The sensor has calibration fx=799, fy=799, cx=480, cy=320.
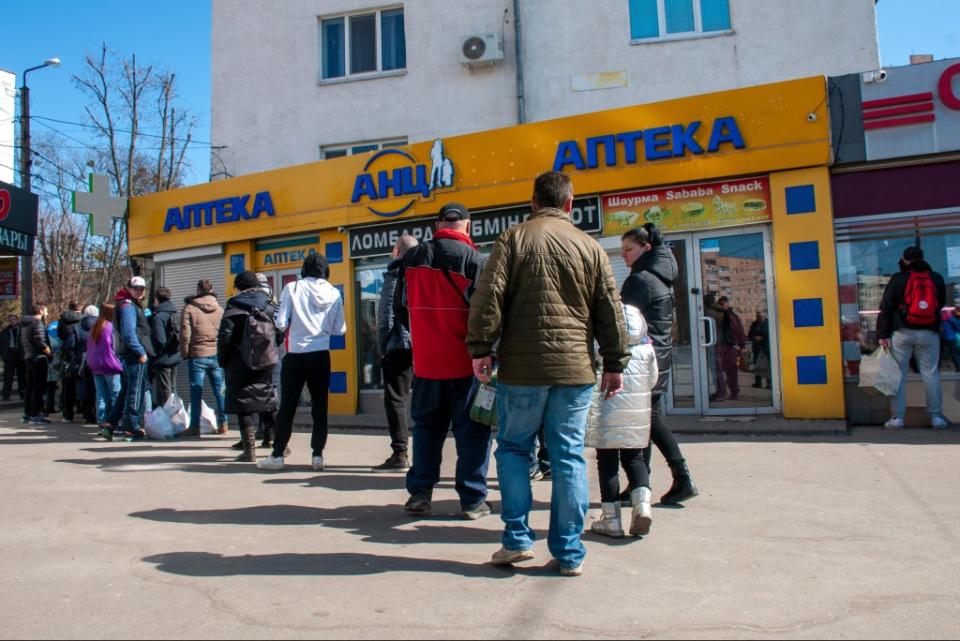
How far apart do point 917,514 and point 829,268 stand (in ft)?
15.3

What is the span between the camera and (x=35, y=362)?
12.0 meters

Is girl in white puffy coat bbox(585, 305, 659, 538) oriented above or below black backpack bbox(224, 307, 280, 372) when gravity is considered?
below

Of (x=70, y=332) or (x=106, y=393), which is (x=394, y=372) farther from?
(x=70, y=332)

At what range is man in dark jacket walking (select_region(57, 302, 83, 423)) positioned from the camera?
12.1 meters

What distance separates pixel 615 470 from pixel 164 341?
23.0 ft

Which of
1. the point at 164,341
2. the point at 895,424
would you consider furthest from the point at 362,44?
the point at 895,424

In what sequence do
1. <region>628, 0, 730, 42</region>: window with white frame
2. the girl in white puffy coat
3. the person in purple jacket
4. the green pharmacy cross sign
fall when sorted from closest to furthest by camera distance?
the girl in white puffy coat → the person in purple jacket → <region>628, 0, 730, 42</region>: window with white frame → the green pharmacy cross sign

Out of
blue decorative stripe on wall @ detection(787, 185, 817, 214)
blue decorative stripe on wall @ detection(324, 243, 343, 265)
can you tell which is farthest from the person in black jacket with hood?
blue decorative stripe on wall @ detection(324, 243, 343, 265)

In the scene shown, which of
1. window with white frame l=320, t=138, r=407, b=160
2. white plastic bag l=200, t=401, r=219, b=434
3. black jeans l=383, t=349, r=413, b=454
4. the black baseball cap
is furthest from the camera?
window with white frame l=320, t=138, r=407, b=160

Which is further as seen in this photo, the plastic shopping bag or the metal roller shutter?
the metal roller shutter

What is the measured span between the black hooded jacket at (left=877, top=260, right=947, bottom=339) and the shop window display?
2.08ft

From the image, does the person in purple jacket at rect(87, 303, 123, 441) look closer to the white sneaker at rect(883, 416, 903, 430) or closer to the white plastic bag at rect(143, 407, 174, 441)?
the white plastic bag at rect(143, 407, 174, 441)

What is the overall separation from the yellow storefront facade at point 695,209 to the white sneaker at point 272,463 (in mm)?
5096

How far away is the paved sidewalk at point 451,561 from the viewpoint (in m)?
3.22
